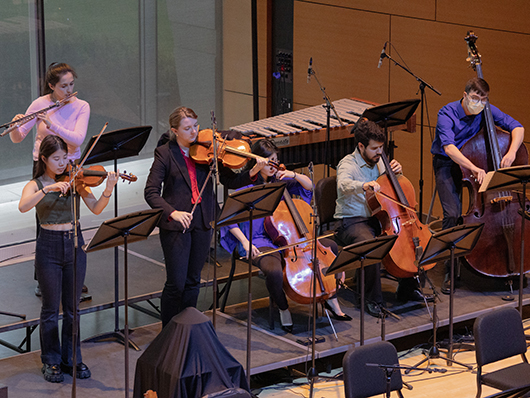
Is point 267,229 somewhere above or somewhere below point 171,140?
below

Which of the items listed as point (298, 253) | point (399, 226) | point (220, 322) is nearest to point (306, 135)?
point (399, 226)

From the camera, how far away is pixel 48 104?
15.4 ft

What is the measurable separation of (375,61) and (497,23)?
1284 mm

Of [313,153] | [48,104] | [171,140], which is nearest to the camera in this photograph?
[171,140]

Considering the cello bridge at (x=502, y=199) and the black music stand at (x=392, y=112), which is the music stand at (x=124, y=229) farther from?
the cello bridge at (x=502, y=199)

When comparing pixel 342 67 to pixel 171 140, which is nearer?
pixel 171 140

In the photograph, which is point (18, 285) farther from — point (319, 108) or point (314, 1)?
point (314, 1)

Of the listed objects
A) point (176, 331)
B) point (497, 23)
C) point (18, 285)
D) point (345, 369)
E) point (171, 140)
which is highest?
point (497, 23)

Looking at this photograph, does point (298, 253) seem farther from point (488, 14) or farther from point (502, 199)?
point (488, 14)

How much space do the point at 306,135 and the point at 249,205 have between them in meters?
1.65

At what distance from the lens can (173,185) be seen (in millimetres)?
4340

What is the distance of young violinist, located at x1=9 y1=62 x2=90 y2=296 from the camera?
15.0ft

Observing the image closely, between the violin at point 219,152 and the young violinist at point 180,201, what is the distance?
0.18 ft

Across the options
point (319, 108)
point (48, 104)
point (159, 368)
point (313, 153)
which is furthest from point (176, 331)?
point (319, 108)
